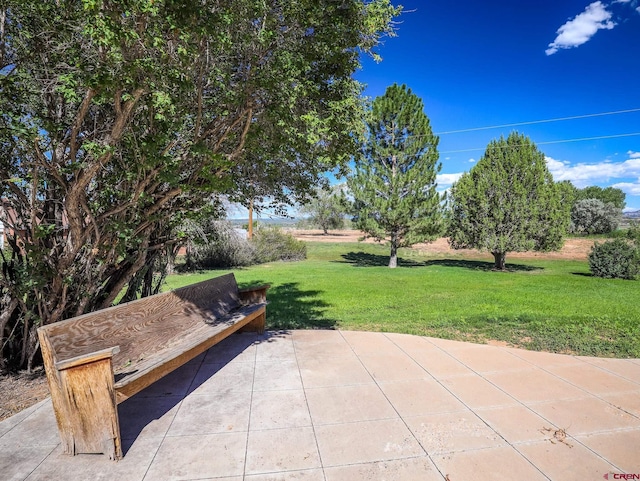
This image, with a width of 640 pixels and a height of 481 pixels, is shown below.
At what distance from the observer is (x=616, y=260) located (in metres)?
15.1

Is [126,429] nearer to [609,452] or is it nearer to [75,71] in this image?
[75,71]

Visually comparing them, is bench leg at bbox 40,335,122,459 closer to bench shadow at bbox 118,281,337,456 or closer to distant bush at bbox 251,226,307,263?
bench shadow at bbox 118,281,337,456

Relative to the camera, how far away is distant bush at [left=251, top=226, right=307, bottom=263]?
22866 millimetres

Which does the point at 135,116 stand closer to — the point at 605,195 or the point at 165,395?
the point at 165,395

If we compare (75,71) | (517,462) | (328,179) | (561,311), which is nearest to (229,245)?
(328,179)

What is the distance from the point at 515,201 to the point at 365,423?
1800cm

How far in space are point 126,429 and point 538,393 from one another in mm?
3703

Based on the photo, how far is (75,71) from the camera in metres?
3.01

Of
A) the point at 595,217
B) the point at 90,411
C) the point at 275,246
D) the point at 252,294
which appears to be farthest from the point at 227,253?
the point at 595,217

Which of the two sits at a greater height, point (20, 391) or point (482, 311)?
point (20, 391)

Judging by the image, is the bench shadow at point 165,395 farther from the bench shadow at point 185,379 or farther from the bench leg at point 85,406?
the bench leg at point 85,406

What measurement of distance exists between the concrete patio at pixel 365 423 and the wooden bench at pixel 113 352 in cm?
27

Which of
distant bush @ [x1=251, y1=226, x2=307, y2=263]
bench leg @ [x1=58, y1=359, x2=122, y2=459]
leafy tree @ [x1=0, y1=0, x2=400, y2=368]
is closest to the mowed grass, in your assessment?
leafy tree @ [x1=0, y1=0, x2=400, y2=368]

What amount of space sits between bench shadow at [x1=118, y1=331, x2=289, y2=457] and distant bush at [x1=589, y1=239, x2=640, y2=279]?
16.6 meters
